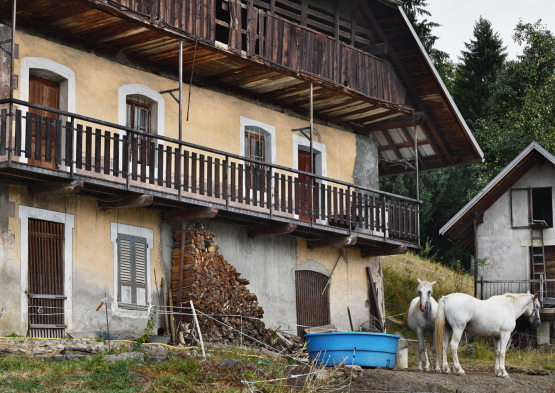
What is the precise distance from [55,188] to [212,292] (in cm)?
422

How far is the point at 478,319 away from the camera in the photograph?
18.6m

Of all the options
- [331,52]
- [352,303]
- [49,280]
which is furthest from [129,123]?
[352,303]

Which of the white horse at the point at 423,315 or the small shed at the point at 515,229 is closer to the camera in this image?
the white horse at the point at 423,315

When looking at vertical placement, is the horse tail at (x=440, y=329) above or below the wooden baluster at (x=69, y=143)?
below

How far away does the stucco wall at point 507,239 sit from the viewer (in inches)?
1061

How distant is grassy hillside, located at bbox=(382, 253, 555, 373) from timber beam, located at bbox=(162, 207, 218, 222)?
6.93 metres

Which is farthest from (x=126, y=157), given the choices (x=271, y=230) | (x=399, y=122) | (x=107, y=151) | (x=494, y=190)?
(x=494, y=190)

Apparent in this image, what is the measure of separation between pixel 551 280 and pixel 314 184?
8460mm

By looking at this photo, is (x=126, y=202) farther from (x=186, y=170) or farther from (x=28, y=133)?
(x=28, y=133)

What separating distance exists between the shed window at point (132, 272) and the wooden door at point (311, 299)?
485 centimetres

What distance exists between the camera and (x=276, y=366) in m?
14.8

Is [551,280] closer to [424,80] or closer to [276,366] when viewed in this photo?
[424,80]

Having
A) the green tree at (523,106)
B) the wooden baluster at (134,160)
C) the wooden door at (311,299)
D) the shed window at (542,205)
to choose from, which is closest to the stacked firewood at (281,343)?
the wooden door at (311,299)

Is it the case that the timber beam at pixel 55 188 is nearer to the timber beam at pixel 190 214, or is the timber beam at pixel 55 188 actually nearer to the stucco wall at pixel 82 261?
the stucco wall at pixel 82 261
